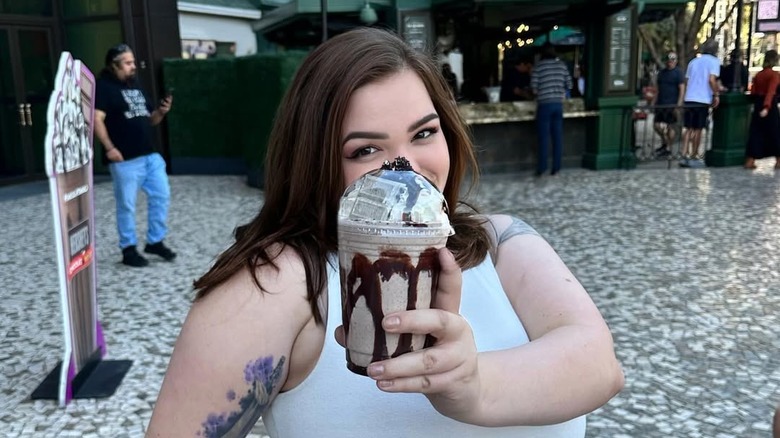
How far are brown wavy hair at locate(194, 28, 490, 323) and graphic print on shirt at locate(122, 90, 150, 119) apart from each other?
4593 mm

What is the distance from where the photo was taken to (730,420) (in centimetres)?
278

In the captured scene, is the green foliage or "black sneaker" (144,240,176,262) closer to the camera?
"black sneaker" (144,240,176,262)

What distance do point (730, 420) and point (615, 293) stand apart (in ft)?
5.45

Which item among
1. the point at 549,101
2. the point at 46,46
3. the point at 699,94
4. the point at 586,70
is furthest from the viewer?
the point at 46,46

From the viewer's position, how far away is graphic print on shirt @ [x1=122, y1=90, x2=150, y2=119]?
5.33 metres

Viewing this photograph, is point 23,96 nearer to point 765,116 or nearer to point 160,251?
point 160,251

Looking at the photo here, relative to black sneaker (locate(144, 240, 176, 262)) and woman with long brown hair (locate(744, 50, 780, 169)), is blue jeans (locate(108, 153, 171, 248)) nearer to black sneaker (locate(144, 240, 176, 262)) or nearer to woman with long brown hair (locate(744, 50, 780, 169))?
black sneaker (locate(144, 240, 176, 262))

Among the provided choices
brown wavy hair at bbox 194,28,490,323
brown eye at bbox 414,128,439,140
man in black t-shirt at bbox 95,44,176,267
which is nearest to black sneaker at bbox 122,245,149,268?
man in black t-shirt at bbox 95,44,176,267

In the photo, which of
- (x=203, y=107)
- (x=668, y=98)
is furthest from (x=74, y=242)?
(x=668, y=98)

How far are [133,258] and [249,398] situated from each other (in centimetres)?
486

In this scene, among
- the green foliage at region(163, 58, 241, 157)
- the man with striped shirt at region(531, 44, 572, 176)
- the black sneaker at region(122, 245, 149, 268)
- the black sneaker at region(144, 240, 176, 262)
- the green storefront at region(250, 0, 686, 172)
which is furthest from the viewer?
the green foliage at region(163, 58, 241, 157)

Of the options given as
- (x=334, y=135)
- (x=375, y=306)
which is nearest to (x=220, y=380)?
(x=375, y=306)

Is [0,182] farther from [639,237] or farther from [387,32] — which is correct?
[387,32]

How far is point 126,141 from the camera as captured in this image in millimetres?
5277
